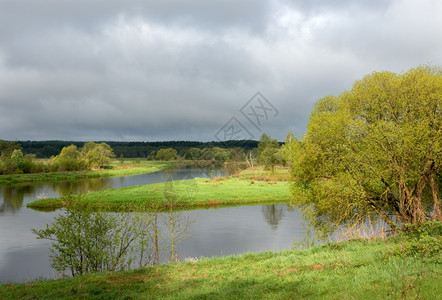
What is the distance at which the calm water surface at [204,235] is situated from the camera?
2162 cm

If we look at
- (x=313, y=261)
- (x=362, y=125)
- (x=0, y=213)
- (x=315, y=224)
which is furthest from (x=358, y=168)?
(x=0, y=213)

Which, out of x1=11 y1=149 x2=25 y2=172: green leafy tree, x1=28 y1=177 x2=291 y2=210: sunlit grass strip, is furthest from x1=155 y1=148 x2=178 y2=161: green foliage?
x1=11 y1=149 x2=25 y2=172: green leafy tree

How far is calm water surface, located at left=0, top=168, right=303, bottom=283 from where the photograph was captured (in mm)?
21625

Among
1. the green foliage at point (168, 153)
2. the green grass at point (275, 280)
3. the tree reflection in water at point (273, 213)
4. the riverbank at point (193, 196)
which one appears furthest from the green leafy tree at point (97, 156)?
the green grass at point (275, 280)

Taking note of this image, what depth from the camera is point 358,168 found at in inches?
781

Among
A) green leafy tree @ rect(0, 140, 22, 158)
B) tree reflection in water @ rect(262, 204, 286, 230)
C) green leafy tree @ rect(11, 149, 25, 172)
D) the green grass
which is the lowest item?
tree reflection in water @ rect(262, 204, 286, 230)

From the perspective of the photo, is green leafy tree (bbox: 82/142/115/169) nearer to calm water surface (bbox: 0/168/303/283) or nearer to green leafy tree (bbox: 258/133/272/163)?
green leafy tree (bbox: 258/133/272/163)

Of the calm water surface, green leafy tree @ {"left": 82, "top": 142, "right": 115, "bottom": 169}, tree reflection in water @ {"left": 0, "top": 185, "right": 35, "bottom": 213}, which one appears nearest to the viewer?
the calm water surface

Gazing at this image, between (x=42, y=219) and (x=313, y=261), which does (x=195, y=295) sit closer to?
(x=313, y=261)

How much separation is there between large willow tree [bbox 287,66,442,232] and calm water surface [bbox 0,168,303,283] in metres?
6.57

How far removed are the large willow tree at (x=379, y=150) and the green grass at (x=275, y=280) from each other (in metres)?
6.36

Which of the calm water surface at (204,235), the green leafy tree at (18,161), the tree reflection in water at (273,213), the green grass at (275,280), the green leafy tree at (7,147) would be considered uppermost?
the green leafy tree at (7,147)

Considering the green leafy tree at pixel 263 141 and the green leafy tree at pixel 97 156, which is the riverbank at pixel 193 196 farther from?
the green leafy tree at pixel 97 156

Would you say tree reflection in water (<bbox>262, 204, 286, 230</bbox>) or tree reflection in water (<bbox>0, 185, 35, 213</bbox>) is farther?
tree reflection in water (<bbox>0, 185, 35, 213</bbox>)
